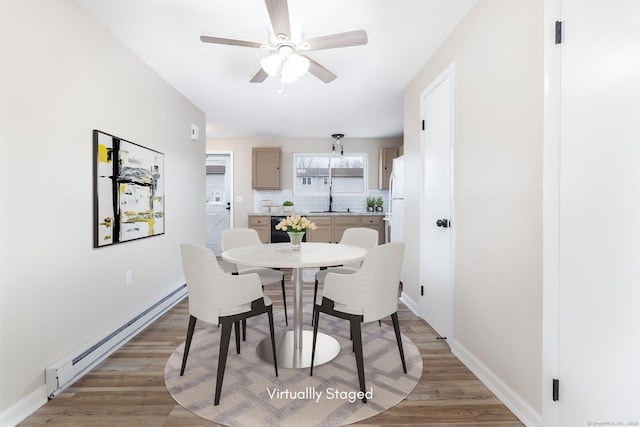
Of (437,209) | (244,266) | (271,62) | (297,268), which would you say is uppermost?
(271,62)

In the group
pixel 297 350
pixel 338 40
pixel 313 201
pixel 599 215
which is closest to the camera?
pixel 599 215

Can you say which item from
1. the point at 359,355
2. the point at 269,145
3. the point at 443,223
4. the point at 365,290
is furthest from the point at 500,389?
the point at 269,145

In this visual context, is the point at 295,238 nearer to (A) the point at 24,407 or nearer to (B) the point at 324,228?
(A) the point at 24,407

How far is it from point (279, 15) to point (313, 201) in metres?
→ 4.72

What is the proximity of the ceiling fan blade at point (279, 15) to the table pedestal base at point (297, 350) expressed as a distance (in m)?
2.07

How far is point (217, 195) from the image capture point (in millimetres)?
6539

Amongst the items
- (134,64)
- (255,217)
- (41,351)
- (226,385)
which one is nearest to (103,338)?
(41,351)

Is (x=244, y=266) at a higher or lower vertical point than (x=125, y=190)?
lower

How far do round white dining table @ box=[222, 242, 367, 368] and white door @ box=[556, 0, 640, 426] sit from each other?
1.09 m

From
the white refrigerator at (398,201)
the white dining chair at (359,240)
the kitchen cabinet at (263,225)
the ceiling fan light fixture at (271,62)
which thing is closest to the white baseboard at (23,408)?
the white dining chair at (359,240)

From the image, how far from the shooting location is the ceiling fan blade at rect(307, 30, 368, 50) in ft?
6.28

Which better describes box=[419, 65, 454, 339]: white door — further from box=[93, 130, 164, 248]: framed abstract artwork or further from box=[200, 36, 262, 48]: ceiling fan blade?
box=[93, 130, 164, 248]: framed abstract artwork

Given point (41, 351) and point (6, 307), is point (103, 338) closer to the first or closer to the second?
point (41, 351)

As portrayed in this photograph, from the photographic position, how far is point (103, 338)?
227cm
